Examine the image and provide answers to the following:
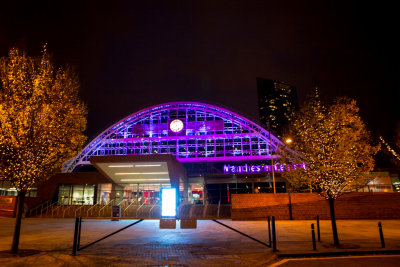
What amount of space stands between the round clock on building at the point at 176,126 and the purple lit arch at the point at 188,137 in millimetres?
477

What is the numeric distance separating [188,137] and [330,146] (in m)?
41.4

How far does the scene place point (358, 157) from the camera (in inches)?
523

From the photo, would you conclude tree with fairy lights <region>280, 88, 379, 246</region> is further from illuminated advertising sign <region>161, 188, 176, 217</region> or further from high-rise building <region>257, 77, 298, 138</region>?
high-rise building <region>257, 77, 298, 138</region>

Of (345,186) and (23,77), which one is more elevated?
(23,77)

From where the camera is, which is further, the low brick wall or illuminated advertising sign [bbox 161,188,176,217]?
the low brick wall

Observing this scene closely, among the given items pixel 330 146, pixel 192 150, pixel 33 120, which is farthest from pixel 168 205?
pixel 192 150

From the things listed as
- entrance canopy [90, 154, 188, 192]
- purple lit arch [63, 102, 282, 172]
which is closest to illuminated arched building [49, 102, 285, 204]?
purple lit arch [63, 102, 282, 172]

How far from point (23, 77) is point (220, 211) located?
25.6 m

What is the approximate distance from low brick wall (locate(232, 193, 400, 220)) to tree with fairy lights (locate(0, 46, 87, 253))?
18.5 metres

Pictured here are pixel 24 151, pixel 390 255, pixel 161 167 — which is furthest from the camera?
pixel 161 167

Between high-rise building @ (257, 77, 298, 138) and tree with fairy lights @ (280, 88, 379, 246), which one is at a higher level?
high-rise building @ (257, 77, 298, 138)

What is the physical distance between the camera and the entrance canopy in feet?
106

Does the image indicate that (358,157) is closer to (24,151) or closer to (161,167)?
(24,151)

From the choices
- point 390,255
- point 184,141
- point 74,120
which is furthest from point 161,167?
point 390,255
